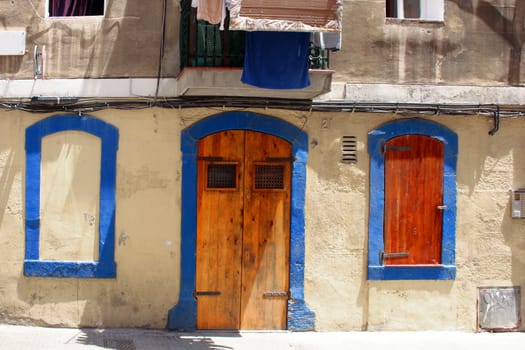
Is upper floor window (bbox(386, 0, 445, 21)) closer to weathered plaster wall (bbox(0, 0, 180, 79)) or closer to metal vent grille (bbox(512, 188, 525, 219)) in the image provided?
metal vent grille (bbox(512, 188, 525, 219))

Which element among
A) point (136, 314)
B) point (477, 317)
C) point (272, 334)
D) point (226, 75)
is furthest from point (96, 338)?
point (477, 317)

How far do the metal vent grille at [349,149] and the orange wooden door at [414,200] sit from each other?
1.60ft

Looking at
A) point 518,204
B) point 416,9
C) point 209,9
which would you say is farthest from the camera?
point 416,9

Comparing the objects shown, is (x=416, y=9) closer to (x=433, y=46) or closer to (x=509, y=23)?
(x=433, y=46)

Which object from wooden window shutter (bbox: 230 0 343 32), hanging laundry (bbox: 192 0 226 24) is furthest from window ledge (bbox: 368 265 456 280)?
hanging laundry (bbox: 192 0 226 24)

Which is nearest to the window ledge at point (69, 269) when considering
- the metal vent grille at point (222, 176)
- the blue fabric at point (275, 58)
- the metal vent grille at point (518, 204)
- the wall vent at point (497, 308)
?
the metal vent grille at point (222, 176)

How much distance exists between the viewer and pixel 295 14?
8344 millimetres

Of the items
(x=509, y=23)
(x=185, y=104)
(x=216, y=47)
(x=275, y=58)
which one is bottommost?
(x=185, y=104)

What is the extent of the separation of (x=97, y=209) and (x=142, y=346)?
79.8 inches

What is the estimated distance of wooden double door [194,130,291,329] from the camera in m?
9.82

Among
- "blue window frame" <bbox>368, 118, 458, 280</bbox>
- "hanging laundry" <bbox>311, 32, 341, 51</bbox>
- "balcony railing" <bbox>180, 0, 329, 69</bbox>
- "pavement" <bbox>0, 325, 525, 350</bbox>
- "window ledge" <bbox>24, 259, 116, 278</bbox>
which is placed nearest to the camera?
"pavement" <bbox>0, 325, 525, 350</bbox>

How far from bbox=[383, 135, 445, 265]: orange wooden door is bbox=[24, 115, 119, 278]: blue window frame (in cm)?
392

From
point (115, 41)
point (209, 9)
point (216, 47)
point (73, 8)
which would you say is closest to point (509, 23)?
point (216, 47)

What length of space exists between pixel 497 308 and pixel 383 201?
233cm
